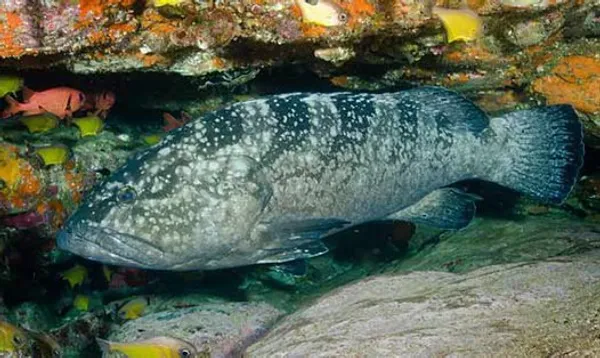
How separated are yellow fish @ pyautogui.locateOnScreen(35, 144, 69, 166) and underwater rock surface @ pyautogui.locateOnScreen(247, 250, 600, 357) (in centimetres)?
360

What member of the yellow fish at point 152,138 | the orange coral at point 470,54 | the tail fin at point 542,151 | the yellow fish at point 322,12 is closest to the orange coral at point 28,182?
the yellow fish at point 152,138

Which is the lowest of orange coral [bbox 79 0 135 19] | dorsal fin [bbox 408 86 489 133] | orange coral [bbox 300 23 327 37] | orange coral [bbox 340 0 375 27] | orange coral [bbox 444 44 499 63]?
dorsal fin [bbox 408 86 489 133]

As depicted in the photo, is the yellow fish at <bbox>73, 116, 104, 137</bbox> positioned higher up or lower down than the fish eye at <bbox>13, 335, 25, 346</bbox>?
higher up

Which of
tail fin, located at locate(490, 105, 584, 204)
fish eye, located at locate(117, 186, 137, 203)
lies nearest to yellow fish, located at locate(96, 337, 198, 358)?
fish eye, located at locate(117, 186, 137, 203)

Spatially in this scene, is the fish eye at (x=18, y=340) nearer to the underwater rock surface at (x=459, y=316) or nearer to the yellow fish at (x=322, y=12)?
the underwater rock surface at (x=459, y=316)

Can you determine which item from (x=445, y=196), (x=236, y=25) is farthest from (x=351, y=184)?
(x=236, y=25)

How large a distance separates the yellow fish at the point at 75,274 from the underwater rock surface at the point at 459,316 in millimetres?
3777

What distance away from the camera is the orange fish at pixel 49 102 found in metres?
5.26

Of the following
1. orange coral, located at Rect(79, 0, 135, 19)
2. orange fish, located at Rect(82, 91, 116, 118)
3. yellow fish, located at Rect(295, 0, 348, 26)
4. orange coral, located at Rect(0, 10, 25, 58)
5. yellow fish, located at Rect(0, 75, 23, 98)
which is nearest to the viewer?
orange coral, located at Rect(0, 10, 25, 58)

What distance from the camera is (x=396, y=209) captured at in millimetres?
5020

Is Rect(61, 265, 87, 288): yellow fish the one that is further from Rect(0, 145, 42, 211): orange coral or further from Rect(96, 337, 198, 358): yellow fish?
Rect(96, 337, 198, 358): yellow fish

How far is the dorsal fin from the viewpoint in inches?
190

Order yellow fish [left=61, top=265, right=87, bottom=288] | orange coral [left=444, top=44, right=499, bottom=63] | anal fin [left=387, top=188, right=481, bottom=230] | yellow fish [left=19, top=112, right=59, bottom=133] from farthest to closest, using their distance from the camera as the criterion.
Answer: yellow fish [left=61, top=265, right=87, bottom=288] < yellow fish [left=19, top=112, right=59, bottom=133] < anal fin [left=387, top=188, right=481, bottom=230] < orange coral [left=444, top=44, right=499, bottom=63]

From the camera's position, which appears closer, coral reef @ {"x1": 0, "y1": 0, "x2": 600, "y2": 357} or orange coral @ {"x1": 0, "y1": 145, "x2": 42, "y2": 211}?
coral reef @ {"x1": 0, "y1": 0, "x2": 600, "y2": 357}
